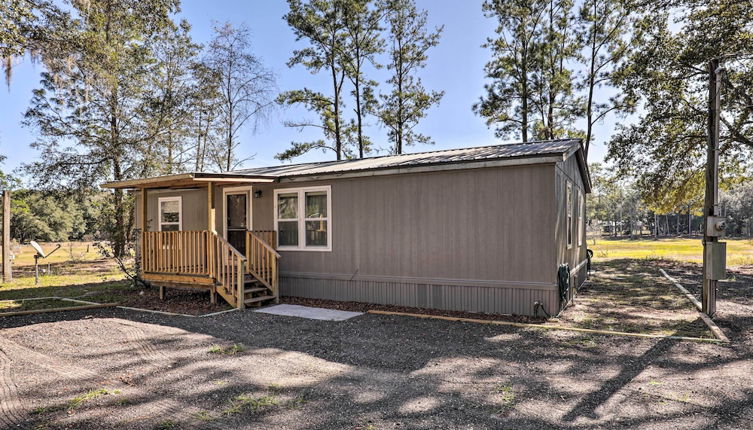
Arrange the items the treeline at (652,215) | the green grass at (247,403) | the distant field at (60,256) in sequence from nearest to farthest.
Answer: the green grass at (247,403) < the distant field at (60,256) < the treeline at (652,215)

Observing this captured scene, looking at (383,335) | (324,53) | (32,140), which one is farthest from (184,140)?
(383,335)

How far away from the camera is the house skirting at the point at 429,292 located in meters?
6.85

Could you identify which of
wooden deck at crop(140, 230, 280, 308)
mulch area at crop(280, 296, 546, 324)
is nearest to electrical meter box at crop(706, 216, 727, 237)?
mulch area at crop(280, 296, 546, 324)

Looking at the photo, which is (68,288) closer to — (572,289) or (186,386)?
(186,386)

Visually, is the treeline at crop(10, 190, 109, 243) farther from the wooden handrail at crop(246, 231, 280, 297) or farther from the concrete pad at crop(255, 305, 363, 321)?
the concrete pad at crop(255, 305, 363, 321)

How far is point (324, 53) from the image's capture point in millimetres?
21141

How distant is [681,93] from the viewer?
15.7 meters

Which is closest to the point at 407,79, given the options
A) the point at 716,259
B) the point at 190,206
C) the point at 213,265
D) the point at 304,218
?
the point at 190,206

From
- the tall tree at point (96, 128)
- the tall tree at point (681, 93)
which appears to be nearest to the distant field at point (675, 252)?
the tall tree at point (681, 93)

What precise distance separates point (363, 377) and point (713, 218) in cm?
626

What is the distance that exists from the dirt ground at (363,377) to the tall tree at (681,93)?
437 inches

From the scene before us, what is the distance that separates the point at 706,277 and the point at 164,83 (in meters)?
20.8

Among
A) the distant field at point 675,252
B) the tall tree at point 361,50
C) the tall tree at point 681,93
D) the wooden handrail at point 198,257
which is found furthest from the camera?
the tall tree at point 361,50

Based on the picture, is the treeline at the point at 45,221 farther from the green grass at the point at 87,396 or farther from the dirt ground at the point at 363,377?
the green grass at the point at 87,396
